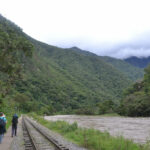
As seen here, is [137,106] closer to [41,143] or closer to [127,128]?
[127,128]

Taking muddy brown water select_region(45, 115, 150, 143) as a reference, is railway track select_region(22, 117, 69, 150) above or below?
above

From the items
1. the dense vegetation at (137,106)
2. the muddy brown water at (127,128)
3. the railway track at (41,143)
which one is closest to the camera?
the railway track at (41,143)

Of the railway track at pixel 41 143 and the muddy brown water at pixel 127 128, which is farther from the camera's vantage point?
the muddy brown water at pixel 127 128

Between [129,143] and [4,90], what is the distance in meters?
22.7

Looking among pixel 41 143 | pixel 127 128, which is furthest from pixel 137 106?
pixel 41 143

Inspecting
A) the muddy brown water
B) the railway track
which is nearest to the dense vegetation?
the muddy brown water

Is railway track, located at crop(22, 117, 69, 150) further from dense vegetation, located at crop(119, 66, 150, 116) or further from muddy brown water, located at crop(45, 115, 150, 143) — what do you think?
dense vegetation, located at crop(119, 66, 150, 116)

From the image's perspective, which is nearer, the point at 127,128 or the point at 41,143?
the point at 41,143

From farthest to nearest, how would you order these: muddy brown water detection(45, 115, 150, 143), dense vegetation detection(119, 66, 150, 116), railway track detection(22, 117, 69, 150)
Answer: dense vegetation detection(119, 66, 150, 116), muddy brown water detection(45, 115, 150, 143), railway track detection(22, 117, 69, 150)

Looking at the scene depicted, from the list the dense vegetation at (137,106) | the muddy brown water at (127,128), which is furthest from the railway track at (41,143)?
the dense vegetation at (137,106)

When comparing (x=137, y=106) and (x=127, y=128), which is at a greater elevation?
(x=137, y=106)

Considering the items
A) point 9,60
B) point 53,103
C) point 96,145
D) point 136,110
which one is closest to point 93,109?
point 136,110

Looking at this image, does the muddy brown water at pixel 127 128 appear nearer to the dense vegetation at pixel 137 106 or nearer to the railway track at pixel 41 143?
the railway track at pixel 41 143

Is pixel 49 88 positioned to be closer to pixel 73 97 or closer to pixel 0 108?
pixel 73 97
